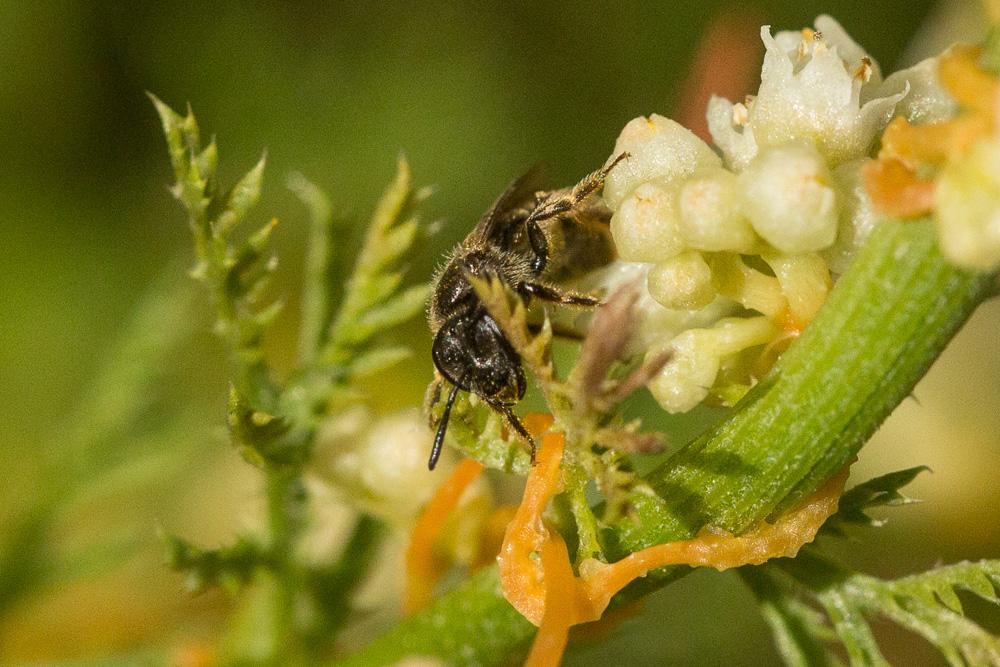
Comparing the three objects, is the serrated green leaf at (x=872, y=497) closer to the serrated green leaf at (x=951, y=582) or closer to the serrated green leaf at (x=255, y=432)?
the serrated green leaf at (x=951, y=582)

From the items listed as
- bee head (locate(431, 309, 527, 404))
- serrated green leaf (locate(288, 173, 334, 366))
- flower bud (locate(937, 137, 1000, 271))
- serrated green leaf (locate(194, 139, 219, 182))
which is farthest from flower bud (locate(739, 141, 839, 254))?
serrated green leaf (locate(288, 173, 334, 366))

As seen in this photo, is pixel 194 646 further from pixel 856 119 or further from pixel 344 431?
pixel 856 119

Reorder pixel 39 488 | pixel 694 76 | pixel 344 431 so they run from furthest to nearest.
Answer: pixel 694 76
pixel 39 488
pixel 344 431

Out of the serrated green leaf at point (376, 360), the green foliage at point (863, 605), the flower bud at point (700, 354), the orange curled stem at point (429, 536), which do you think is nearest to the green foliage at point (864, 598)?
the green foliage at point (863, 605)

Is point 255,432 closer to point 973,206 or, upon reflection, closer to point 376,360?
point 376,360

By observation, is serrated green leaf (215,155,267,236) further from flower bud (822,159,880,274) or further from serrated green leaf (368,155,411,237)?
flower bud (822,159,880,274)

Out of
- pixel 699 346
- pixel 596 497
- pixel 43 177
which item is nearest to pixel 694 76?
pixel 596 497
